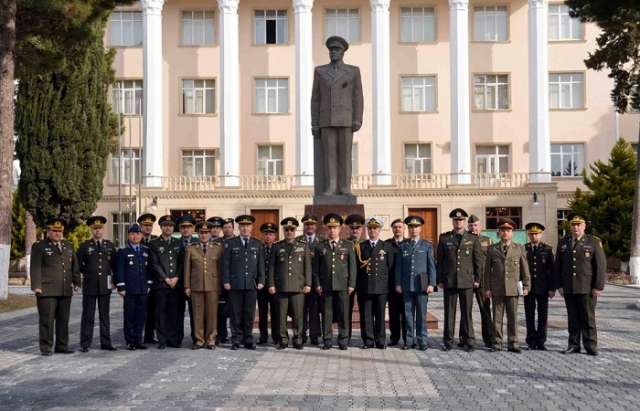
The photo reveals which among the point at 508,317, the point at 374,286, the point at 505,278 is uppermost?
the point at 505,278

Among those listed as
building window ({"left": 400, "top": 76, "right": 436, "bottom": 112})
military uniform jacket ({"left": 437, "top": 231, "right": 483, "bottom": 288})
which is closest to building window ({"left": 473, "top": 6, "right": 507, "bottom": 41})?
building window ({"left": 400, "top": 76, "right": 436, "bottom": 112})

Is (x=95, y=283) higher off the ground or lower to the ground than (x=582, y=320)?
higher

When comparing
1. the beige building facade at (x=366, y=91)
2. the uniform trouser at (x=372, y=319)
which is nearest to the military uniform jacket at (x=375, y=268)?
the uniform trouser at (x=372, y=319)

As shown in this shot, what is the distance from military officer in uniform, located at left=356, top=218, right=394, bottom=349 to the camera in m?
11.8

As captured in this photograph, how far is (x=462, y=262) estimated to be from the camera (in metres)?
11.8

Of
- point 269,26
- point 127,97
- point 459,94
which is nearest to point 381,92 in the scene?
point 459,94

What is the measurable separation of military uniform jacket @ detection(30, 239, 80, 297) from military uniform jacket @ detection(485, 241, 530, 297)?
19.0 feet

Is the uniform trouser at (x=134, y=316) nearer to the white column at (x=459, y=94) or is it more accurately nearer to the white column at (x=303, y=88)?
the white column at (x=303, y=88)

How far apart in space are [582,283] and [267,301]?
4.55m

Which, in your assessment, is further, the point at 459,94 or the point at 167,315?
the point at 459,94

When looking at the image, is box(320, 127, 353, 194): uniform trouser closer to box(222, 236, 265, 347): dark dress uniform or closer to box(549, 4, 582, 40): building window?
box(222, 236, 265, 347): dark dress uniform

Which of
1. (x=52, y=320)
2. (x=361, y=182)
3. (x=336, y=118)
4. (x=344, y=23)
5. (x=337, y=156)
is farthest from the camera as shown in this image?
(x=344, y=23)

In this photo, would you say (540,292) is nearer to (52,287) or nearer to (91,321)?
(91,321)

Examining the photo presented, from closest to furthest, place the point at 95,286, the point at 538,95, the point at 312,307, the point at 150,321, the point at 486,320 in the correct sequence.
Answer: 1. the point at 486,320
2. the point at 95,286
3. the point at 312,307
4. the point at 150,321
5. the point at 538,95
